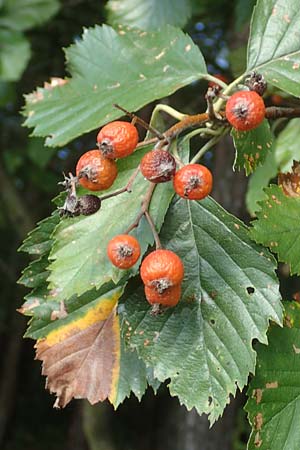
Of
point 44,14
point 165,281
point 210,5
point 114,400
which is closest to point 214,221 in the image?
point 165,281

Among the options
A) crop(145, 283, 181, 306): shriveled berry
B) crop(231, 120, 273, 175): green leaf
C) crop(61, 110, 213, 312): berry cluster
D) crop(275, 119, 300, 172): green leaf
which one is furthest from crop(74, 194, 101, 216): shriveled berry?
crop(275, 119, 300, 172): green leaf

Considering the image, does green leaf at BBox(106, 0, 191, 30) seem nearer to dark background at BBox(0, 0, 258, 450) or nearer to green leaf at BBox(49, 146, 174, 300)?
dark background at BBox(0, 0, 258, 450)

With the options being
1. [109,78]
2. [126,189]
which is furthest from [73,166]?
[126,189]

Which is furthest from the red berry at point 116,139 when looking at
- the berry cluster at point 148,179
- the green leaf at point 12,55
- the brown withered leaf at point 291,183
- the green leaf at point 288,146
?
the green leaf at point 12,55

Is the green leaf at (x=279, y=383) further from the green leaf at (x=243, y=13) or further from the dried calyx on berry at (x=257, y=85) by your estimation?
the green leaf at (x=243, y=13)

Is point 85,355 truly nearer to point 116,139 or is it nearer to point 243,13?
point 116,139

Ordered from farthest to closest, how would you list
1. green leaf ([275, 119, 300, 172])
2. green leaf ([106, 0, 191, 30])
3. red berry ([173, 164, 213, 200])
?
1. green leaf ([106, 0, 191, 30])
2. green leaf ([275, 119, 300, 172])
3. red berry ([173, 164, 213, 200])

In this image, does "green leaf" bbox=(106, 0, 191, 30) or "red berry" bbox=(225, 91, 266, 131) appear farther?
"green leaf" bbox=(106, 0, 191, 30)

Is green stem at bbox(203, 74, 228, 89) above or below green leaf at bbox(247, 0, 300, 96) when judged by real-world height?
below
